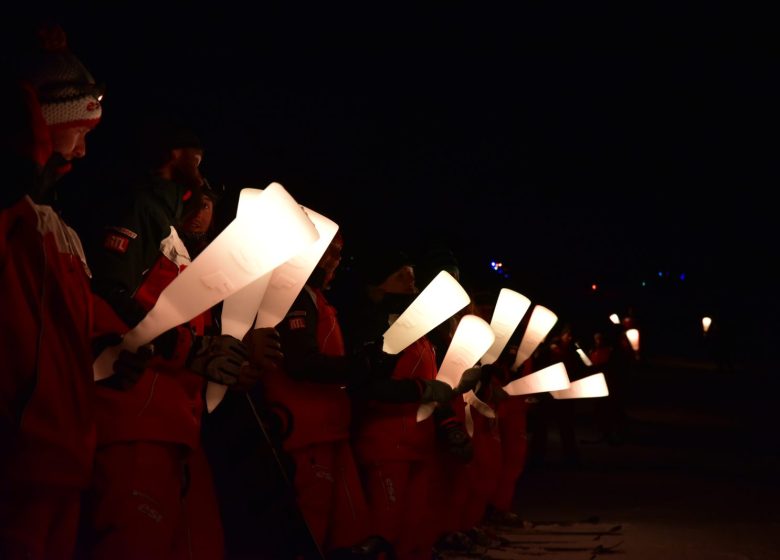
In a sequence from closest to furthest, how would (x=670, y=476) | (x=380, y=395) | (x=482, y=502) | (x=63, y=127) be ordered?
(x=63, y=127)
(x=380, y=395)
(x=482, y=502)
(x=670, y=476)

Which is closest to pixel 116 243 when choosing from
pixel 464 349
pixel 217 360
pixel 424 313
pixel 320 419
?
pixel 217 360

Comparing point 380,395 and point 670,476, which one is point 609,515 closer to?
point 670,476

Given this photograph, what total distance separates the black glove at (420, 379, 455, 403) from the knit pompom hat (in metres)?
2.98

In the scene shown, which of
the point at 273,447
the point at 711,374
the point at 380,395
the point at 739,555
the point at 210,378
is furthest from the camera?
the point at 711,374

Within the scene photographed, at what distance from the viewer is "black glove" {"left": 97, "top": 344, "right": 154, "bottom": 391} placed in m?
2.98

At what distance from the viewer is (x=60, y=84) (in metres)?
3.02

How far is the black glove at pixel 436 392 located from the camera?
563cm

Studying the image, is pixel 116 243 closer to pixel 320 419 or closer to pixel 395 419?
pixel 320 419

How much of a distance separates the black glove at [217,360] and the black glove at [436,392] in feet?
8.21

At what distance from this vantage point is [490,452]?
7785 millimetres

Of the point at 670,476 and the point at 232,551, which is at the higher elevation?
the point at 232,551

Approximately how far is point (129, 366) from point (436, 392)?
2950 mm

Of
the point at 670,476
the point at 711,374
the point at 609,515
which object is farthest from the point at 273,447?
the point at 711,374

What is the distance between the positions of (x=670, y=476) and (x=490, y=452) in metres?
4.72
